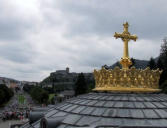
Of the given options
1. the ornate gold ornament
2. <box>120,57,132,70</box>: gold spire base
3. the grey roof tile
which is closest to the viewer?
the grey roof tile

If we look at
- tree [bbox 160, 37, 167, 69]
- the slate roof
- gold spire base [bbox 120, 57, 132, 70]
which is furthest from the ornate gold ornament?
tree [bbox 160, 37, 167, 69]

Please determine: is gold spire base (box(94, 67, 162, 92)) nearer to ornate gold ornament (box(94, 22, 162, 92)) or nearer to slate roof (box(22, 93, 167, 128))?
ornate gold ornament (box(94, 22, 162, 92))

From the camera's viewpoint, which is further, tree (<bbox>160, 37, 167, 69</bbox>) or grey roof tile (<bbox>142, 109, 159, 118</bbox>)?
tree (<bbox>160, 37, 167, 69</bbox>)

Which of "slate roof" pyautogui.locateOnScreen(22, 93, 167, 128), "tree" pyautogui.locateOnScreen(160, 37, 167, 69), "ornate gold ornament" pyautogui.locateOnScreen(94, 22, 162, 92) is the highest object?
"tree" pyautogui.locateOnScreen(160, 37, 167, 69)

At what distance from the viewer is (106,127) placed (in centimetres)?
728

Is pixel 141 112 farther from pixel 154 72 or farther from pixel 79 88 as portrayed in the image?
pixel 79 88

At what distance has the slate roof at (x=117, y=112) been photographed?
7.95 meters

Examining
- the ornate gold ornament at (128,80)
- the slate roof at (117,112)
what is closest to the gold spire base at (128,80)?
the ornate gold ornament at (128,80)

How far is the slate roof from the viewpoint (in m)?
7.95

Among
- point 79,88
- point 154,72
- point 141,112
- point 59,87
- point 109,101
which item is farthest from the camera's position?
point 59,87

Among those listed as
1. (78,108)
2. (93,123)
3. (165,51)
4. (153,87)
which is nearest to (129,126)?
(93,123)

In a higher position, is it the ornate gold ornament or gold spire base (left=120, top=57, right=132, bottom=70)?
gold spire base (left=120, top=57, right=132, bottom=70)

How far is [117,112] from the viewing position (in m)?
8.62

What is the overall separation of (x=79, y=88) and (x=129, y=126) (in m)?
71.3
